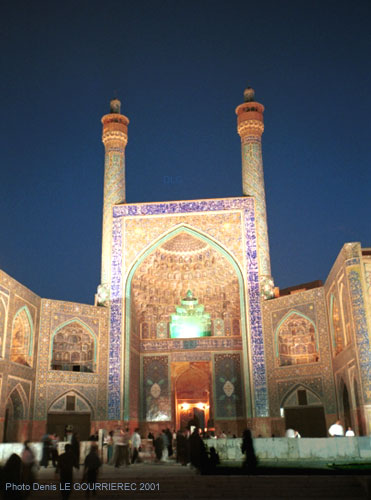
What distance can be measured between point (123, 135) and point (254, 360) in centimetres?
941

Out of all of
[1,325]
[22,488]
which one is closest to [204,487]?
[22,488]

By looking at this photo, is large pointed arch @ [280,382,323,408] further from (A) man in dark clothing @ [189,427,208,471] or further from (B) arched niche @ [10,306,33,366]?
(A) man in dark clothing @ [189,427,208,471]

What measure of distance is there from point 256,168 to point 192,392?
8.57 metres

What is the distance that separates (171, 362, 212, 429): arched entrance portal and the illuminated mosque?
0.04 meters

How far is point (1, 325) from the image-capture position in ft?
46.4

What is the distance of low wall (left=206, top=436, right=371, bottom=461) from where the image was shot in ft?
31.3

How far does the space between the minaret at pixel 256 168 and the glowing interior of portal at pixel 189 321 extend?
12.3 ft

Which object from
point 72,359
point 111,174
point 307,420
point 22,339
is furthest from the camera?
point 111,174

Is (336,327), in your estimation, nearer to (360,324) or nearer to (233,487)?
(360,324)

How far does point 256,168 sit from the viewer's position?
19.3m

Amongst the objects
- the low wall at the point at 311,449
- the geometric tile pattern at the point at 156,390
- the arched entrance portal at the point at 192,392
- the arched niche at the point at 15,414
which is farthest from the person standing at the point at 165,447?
the arched entrance portal at the point at 192,392

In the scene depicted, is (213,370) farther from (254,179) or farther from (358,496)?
(358,496)

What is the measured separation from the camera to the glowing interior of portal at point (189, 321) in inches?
811

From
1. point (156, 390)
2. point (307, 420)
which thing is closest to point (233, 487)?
point (307, 420)
